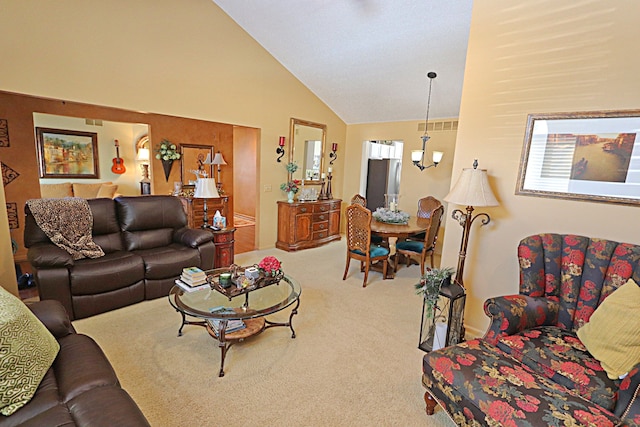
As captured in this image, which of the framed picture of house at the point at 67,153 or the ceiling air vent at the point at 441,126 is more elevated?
the ceiling air vent at the point at 441,126

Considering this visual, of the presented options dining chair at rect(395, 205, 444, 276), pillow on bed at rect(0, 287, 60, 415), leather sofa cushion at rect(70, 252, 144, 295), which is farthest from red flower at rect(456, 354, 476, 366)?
leather sofa cushion at rect(70, 252, 144, 295)

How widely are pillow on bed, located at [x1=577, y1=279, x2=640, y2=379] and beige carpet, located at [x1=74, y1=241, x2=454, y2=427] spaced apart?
37.9 inches

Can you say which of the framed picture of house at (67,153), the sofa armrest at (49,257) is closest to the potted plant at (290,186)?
the sofa armrest at (49,257)

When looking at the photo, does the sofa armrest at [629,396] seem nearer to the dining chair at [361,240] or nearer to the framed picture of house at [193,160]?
the dining chair at [361,240]

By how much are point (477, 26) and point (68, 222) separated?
4.42 meters

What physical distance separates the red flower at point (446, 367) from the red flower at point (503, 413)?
0.78 ft

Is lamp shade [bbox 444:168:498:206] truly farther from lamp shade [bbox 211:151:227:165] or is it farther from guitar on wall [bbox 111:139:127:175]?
guitar on wall [bbox 111:139:127:175]

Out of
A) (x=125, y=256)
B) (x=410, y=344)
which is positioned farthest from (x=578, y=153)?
(x=125, y=256)

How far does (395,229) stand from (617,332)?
99.6 inches

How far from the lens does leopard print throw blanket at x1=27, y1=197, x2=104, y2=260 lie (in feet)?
9.90

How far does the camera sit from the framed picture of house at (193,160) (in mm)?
5879

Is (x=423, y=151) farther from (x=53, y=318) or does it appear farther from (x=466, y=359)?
(x=53, y=318)

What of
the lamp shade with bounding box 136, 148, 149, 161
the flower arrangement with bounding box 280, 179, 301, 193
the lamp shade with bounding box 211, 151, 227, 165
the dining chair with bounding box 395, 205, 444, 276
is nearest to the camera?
the dining chair with bounding box 395, 205, 444, 276

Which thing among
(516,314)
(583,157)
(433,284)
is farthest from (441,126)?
(516,314)
